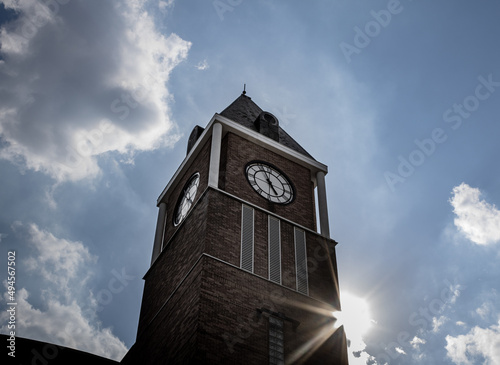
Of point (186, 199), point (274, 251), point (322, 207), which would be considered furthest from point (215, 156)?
point (322, 207)

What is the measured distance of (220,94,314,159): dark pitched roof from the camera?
28438 mm

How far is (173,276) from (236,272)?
9.66 ft

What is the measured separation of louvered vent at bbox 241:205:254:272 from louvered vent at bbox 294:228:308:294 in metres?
1.86

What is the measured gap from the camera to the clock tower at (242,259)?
65.5ft

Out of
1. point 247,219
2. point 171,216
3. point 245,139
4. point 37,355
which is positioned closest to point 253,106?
point 245,139

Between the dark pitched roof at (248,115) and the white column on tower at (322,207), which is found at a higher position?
the dark pitched roof at (248,115)

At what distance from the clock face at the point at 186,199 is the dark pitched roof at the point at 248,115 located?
331cm

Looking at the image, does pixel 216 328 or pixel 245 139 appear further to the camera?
pixel 245 139

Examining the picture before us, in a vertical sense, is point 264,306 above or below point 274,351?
above

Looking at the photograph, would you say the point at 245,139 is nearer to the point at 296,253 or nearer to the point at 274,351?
the point at 296,253

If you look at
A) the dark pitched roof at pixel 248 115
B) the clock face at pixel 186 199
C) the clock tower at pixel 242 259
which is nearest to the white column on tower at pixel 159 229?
the clock tower at pixel 242 259

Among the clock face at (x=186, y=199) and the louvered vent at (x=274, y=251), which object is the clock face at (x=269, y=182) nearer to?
the louvered vent at (x=274, y=251)

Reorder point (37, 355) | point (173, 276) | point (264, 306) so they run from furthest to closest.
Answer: point (173, 276), point (264, 306), point (37, 355)

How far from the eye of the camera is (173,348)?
65.9 feet
